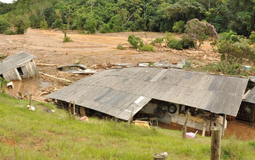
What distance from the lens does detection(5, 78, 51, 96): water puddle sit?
18.0 meters

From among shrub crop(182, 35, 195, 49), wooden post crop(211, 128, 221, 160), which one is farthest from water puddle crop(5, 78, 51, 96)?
shrub crop(182, 35, 195, 49)

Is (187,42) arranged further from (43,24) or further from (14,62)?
(43,24)

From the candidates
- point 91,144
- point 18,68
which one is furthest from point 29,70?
point 91,144

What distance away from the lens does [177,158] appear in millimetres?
6152

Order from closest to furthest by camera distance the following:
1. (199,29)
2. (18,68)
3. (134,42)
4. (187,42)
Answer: (18,68) → (199,29) → (187,42) → (134,42)

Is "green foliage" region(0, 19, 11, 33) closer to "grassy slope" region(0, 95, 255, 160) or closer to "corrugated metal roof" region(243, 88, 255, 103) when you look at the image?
"grassy slope" region(0, 95, 255, 160)

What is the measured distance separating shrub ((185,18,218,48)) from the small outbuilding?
2319 cm

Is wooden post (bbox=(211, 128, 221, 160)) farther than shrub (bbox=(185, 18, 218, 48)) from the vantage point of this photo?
No

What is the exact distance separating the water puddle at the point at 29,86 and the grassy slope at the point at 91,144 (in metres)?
9.36

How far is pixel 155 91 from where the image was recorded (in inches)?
487

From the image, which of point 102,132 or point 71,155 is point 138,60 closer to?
point 102,132

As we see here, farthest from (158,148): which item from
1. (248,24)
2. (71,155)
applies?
(248,24)

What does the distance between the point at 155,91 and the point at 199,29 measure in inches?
967

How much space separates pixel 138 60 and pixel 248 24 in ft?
83.2
